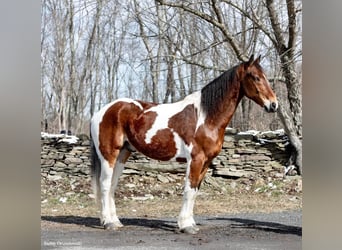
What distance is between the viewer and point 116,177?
10.9 feet

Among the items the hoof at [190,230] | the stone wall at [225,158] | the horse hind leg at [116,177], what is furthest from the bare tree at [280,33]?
the horse hind leg at [116,177]

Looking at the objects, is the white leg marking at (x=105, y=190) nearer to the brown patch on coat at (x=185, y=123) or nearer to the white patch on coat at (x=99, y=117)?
the white patch on coat at (x=99, y=117)

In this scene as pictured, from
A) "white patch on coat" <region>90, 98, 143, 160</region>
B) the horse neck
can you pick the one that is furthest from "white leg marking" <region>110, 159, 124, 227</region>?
the horse neck

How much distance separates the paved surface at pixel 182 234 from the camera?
128 inches

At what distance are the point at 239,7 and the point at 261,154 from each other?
0.86 metres

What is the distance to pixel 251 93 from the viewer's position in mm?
3297

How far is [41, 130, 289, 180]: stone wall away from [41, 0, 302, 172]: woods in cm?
7

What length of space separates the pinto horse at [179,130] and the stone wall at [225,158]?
2.1 inches

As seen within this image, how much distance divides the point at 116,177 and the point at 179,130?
1.50ft

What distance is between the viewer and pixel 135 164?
3.34 meters
